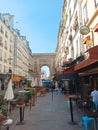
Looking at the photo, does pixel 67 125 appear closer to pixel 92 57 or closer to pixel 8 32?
pixel 92 57

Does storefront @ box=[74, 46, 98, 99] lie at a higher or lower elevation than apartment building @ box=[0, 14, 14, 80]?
lower

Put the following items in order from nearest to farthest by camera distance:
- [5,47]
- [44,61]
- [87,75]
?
[87,75] → [5,47] → [44,61]

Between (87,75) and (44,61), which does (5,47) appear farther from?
(44,61)

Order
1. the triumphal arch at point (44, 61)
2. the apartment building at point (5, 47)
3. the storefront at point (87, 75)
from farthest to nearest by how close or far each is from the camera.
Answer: the triumphal arch at point (44, 61) → the apartment building at point (5, 47) → the storefront at point (87, 75)

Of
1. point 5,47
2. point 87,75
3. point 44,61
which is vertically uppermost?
point 44,61

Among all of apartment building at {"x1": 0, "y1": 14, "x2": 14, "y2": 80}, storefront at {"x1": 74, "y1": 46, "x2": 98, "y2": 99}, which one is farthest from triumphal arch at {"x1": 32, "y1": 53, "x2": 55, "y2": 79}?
storefront at {"x1": 74, "y1": 46, "x2": 98, "y2": 99}

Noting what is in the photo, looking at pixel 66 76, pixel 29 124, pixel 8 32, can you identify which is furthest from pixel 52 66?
pixel 29 124

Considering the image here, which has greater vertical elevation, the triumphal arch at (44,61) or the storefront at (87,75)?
the triumphal arch at (44,61)

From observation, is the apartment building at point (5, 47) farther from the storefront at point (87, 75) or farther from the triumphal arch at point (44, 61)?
the triumphal arch at point (44, 61)

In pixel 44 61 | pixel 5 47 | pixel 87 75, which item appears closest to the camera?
→ pixel 87 75

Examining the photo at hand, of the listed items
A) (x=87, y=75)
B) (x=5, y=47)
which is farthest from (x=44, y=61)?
(x=87, y=75)

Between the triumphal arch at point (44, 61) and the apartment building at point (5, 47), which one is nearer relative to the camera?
the apartment building at point (5, 47)

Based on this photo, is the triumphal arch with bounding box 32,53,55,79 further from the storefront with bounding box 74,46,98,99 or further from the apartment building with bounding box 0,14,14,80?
the storefront with bounding box 74,46,98,99

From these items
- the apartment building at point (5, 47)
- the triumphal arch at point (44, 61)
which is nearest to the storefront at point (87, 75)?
the apartment building at point (5, 47)
